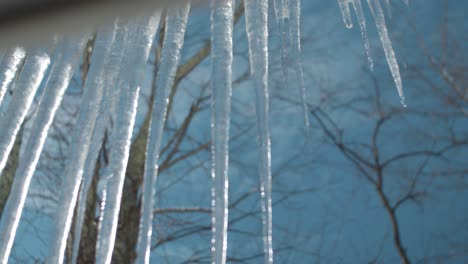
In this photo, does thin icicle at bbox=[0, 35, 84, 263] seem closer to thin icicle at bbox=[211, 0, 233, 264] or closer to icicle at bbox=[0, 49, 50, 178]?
icicle at bbox=[0, 49, 50, 178]

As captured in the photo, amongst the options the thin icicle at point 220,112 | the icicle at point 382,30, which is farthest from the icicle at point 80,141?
the icicle at point 382,30

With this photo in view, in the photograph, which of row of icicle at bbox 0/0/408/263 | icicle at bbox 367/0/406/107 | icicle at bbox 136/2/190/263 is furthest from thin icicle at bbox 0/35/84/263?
icicle at bbox 367/0/406/107

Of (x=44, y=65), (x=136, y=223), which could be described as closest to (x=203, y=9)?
(x=44, y=65)

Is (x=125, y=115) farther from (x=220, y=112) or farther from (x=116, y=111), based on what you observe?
(x=220, y=112)

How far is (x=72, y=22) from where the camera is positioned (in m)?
0.53

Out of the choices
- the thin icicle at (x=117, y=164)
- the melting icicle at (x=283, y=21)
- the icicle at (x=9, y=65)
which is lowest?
the thin icicle at (x=117, y=164)

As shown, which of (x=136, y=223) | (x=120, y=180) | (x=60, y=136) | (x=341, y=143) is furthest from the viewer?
(x=341, y=143)

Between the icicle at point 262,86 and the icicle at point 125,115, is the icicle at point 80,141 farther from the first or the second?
the icicle at point 262,86

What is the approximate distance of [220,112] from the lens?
24.7 inches

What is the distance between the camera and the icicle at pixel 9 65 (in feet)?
2.01

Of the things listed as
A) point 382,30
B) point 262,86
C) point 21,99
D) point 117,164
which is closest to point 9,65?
point 21,99

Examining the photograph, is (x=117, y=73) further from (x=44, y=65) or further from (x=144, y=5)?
(x=144, y=5)

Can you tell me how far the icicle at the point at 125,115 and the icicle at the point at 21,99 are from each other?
0.36 feet

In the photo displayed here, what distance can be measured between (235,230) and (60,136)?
1.50 meters
